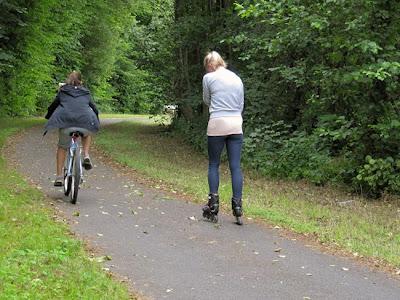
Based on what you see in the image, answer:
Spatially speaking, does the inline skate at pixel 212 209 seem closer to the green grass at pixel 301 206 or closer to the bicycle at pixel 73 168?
the green grass at pixel 301 206

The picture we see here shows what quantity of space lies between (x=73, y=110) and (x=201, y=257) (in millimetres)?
3832

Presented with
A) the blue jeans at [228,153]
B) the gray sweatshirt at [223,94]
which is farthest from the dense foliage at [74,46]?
the blue jeans at [228,153]

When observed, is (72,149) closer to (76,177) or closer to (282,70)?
(76,177)

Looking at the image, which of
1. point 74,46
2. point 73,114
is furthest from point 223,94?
point 74,46

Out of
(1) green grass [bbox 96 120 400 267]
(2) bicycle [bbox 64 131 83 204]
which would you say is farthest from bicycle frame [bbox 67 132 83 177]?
(1) green grass [bbox 96 120 400 267]

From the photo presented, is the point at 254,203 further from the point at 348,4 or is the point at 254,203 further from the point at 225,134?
the point at 348,4

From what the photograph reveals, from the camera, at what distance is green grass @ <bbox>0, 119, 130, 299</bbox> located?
4816mm

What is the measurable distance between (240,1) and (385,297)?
43.8 feet

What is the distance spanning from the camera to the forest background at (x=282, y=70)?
1110 cm

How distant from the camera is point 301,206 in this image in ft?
33.7

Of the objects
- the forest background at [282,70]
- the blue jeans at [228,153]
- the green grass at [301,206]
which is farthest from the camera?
the forest background at [282,70]

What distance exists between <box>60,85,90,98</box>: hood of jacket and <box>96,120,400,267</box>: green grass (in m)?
2.63

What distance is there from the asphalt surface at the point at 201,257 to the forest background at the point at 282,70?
407cm

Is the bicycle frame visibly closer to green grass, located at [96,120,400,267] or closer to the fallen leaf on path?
green grass, located at [96,120,400,267]
